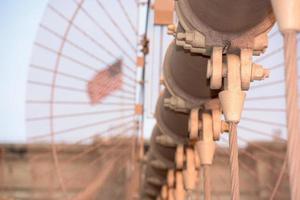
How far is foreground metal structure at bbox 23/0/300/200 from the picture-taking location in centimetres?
252

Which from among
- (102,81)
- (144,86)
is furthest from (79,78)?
(144,86)

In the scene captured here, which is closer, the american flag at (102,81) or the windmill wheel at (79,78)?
the windmill wheel at (79,78)

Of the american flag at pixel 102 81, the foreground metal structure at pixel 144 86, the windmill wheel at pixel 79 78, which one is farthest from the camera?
the american flag at pixel 102 81

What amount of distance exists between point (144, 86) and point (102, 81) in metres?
0.47

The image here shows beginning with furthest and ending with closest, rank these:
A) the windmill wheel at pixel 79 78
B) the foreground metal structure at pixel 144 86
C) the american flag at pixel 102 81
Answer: the american flag at pixel 102 81
the windmill wheel at pixel 79 78
the foreground metal structure at pixel 144 86

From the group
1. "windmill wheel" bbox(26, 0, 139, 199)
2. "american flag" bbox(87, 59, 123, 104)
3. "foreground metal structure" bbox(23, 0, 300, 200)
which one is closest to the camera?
"foreground metal structure" bbox(23, 0, 300, 200)

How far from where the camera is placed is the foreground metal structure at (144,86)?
252 cm

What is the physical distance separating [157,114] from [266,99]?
4.03 feet

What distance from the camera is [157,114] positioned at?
4.62 meters

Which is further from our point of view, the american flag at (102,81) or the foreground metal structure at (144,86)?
the american flag at (102,81)

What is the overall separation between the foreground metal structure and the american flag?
1cm

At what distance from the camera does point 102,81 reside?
5.84 metres

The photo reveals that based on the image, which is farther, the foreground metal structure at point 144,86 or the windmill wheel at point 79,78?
the windmill wheel at point 79,78

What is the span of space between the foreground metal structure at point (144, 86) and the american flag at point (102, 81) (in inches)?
0.4
